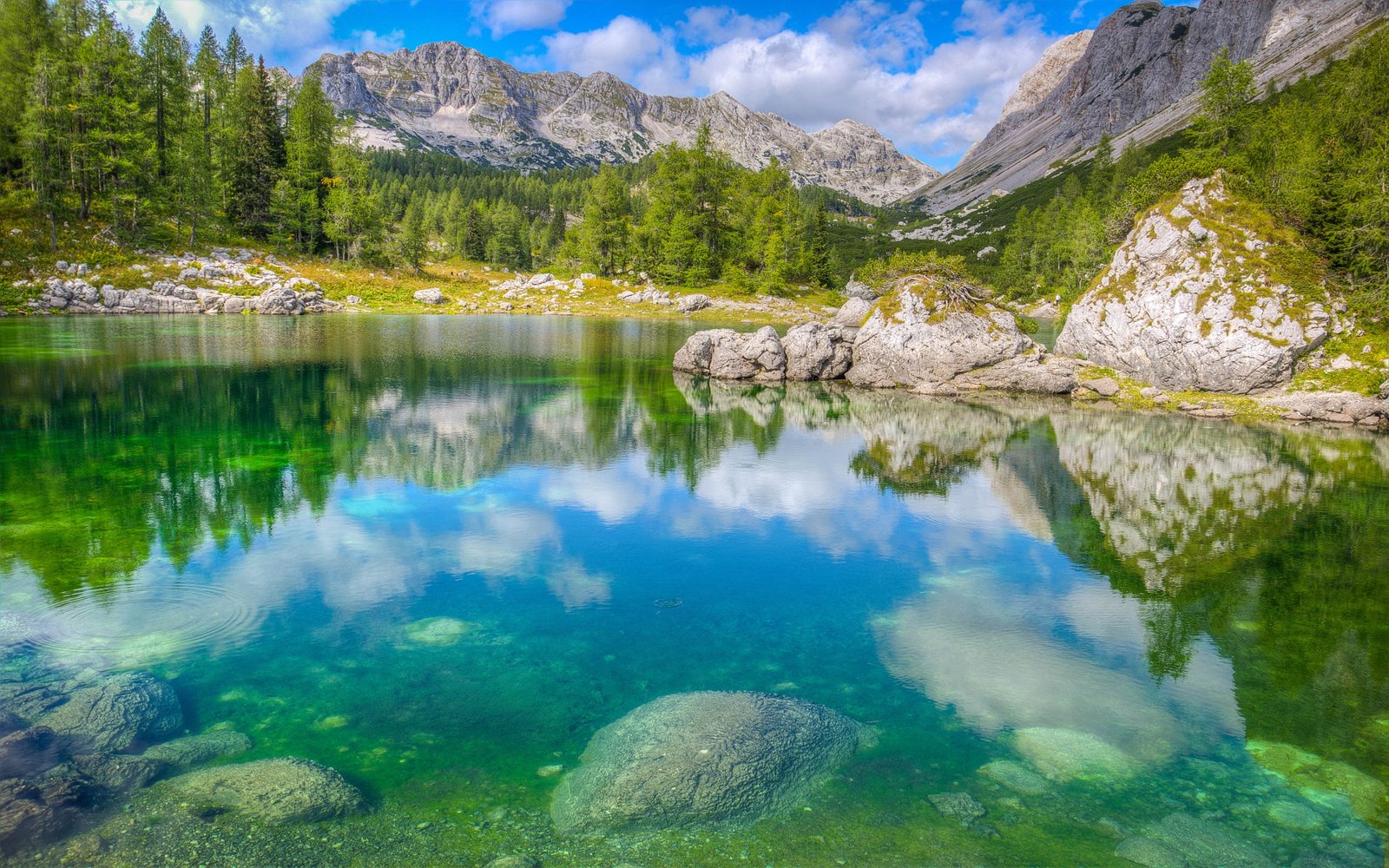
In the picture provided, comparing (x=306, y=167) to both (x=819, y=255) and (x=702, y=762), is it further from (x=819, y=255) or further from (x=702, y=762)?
(x=702, y=762)

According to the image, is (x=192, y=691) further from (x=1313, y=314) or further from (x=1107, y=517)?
(x=1313, y=314)

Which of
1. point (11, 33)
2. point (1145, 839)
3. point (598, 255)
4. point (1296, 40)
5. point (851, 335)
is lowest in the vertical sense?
point (1145, 839)

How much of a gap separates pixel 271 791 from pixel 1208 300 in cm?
4098

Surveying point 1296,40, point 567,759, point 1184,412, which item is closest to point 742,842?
point 567,759

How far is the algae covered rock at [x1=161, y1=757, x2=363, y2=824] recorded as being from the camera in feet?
23.0

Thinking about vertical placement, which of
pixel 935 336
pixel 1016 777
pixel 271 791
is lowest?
pixel 1016 777

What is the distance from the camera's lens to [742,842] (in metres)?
6.97

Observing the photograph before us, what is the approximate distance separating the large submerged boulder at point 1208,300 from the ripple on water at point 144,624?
39.9m

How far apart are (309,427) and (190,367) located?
56.2 feet

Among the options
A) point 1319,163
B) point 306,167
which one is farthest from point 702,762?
point 306,167

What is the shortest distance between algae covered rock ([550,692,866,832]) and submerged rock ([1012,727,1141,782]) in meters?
2.15

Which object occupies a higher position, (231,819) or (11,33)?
(11,33)

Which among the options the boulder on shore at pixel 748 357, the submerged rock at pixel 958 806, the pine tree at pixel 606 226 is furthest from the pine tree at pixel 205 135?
the submerged rock at pixel 958 806

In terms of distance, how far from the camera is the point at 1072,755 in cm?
869
